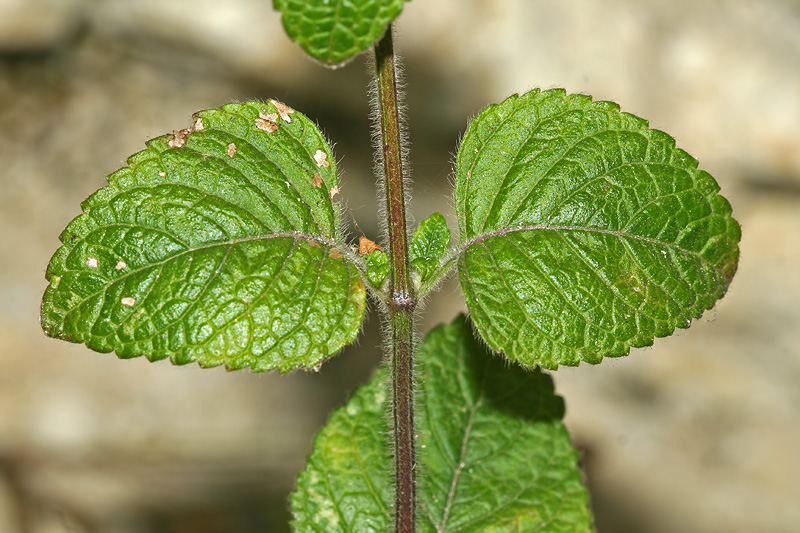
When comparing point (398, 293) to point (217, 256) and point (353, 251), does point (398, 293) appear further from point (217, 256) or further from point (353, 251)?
point (217, 256)

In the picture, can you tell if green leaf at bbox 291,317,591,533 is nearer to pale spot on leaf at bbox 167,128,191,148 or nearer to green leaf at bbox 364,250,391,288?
green leaf at bbox 364,250,391,288

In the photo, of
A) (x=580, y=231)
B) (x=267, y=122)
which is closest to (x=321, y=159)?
(x=267, y=122)

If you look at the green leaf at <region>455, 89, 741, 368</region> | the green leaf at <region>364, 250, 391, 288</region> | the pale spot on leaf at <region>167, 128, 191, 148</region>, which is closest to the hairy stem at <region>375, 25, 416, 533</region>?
the green leaf at <region>364, 250, 391, 288</region>

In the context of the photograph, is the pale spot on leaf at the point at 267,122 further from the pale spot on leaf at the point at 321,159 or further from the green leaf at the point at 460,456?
the green leaf at the point at 460,456

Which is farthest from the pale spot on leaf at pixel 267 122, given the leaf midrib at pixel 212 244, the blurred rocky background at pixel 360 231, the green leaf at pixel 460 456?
the green leaf at pixel 460 456

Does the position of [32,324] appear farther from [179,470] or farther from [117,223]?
[117,223]

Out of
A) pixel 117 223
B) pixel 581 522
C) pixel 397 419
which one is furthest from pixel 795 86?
pixel 117 223
